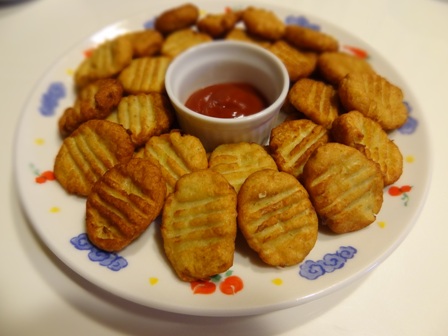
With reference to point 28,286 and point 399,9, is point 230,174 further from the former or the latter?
point 399,9

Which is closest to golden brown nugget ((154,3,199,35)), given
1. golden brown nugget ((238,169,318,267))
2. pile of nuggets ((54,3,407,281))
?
pile of nuggets ((54,3,407,281))

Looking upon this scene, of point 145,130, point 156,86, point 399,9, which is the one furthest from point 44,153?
point 399,9

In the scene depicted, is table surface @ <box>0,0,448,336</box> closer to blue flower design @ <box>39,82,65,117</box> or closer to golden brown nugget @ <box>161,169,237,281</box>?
golden brown nugget @ <box>161,169,237,281</box>

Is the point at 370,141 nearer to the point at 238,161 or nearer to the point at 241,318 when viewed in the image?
the point at 238,161

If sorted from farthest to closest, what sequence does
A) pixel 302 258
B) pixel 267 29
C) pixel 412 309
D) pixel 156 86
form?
pixel 267 29
pixel 156 86
pixel 412 309
pixel 302 258

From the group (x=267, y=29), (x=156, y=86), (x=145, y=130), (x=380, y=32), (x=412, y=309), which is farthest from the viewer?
(x=380, y=32)

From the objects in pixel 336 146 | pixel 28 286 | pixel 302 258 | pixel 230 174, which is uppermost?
pixel 336 146
